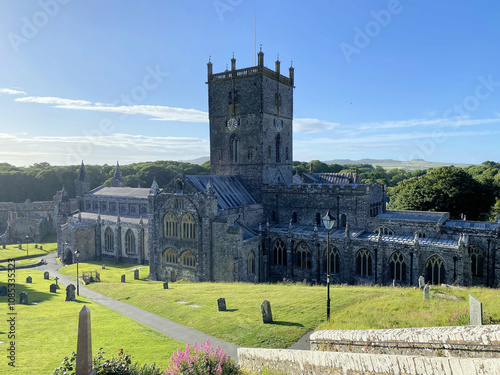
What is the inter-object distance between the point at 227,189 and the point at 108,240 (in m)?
26.6

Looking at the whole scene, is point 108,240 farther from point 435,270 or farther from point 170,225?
point 435,270

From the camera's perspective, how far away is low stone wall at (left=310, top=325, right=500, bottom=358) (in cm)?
855

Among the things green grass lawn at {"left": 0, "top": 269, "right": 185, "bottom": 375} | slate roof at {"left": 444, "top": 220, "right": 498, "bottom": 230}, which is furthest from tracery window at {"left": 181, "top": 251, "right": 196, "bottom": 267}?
slate roof at {"left": 444, "top": 220, "right": 498, "bottom": 230}

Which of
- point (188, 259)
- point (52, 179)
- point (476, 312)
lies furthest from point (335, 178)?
point (52, 179)

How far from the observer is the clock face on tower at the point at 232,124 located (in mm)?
41219

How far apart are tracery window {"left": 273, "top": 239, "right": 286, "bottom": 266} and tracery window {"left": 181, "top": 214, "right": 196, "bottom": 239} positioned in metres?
8.69

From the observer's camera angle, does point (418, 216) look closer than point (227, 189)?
Yes

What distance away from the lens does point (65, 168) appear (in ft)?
350

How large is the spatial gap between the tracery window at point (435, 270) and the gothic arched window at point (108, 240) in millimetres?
43844

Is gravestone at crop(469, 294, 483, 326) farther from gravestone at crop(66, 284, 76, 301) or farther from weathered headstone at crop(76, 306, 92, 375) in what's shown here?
gravestone at crop(66, 284, 76, 301)

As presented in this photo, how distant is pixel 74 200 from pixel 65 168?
38.4m

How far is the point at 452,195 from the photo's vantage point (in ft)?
159

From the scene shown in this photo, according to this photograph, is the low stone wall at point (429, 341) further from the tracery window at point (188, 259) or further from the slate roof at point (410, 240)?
the tracery window at point (188, 259)

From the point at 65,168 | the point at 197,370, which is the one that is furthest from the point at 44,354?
the point at 65,168
